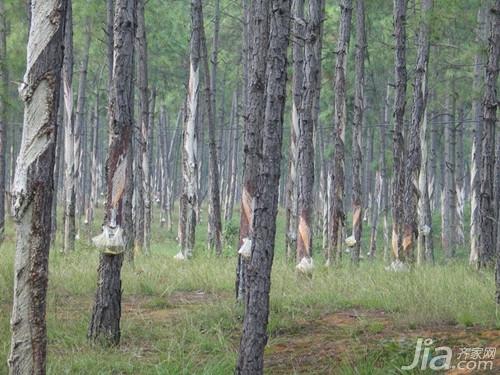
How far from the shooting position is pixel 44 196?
4.10 m

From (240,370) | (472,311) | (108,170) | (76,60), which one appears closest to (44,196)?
(240,370)

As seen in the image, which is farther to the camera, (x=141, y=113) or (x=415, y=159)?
(x=141, y=113)

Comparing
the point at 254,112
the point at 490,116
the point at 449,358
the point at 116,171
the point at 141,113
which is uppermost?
the point at 141,113

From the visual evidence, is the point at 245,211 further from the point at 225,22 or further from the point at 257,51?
the point at 225,22

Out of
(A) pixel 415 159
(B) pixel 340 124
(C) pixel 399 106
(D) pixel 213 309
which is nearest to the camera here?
(D) pixel 213 309

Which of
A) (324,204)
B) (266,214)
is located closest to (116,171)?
(266,214)

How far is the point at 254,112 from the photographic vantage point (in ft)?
26.5

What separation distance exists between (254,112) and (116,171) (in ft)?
6.37

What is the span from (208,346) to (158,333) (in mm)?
810

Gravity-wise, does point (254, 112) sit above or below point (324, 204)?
above

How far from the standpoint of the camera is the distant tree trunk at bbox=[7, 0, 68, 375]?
160 inches

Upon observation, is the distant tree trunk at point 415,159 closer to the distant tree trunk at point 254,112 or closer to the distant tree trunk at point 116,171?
the distant tree trunk at point 254,112

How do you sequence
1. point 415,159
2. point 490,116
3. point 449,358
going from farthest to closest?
point 415,159
point 490,116
point 449,358

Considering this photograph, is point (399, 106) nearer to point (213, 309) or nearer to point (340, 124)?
point (340, 124)
